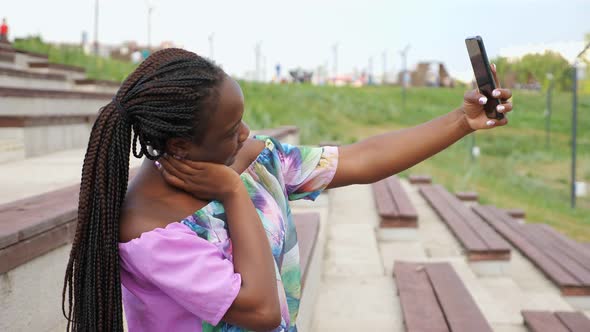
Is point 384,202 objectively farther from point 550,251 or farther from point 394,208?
point 550,251

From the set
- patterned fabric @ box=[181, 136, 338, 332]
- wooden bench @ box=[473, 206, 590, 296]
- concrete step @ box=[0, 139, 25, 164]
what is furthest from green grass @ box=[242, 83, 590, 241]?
patterned fabric @ box=[181, 136, 338, 332]

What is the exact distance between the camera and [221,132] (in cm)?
141

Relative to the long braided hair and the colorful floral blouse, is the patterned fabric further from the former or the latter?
the long braided hair

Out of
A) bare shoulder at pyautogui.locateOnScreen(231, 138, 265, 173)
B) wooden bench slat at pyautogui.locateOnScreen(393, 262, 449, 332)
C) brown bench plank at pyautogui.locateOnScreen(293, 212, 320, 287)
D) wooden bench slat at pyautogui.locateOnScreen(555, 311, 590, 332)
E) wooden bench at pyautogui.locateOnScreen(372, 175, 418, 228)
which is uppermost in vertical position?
bare shoulder at pyautogui.locateOnScreen(231, 138, 265, 173)

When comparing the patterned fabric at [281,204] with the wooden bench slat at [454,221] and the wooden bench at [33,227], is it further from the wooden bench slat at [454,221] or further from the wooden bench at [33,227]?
the wooden bench slat at [454,221]

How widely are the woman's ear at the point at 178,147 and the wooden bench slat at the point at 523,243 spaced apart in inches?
155

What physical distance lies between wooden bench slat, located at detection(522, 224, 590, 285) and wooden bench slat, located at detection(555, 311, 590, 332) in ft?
3.63

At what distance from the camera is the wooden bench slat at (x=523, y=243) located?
16.1 feet

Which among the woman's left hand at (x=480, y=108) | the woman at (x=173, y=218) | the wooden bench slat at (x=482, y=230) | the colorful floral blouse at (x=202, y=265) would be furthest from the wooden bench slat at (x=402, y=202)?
the woman at (x=173, y=218)

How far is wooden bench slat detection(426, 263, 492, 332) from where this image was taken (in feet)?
10.3

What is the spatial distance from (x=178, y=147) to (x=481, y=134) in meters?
25.4

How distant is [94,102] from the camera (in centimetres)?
783

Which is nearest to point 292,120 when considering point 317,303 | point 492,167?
point 492,167

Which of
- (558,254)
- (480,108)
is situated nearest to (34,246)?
(480,108)
